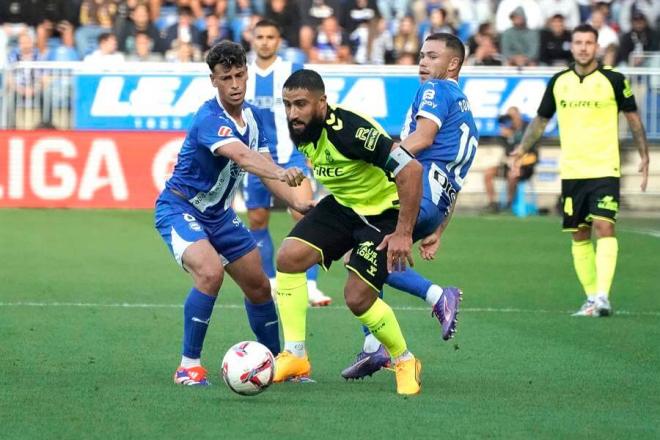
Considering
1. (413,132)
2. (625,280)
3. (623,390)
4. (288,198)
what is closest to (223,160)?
(288,198)

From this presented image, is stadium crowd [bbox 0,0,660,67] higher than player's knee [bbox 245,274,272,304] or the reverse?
higher

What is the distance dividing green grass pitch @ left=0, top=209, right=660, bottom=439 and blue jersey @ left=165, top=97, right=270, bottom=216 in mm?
1047

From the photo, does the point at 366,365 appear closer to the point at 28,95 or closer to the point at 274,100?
the point at 274,100

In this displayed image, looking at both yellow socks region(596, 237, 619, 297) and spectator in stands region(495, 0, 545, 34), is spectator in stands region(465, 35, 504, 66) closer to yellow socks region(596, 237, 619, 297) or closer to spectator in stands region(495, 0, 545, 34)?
spectator in stands region(495, 0, 545, 34)

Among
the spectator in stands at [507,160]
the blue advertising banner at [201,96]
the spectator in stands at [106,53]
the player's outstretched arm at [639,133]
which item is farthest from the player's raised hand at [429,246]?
the spectator in stands at [106,53]

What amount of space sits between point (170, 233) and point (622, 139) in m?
13.9

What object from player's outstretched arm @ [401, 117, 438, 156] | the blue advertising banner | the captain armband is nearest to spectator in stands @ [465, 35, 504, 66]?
the blue advertising banner

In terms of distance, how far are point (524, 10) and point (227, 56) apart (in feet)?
50.9

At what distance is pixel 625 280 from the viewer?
568 inches

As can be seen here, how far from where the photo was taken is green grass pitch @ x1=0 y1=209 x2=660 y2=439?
23.3 feet

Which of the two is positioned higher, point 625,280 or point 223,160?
point 223,160

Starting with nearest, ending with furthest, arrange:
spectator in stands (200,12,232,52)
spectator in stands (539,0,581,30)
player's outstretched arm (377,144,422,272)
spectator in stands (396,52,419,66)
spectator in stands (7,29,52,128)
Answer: player's outstretched arm (377,144,422,272), spectator in stands (7,29,52,128), spectator in stands (396,52,419,66), spectator in stands (200,12,232,52), spectator in stands (539,0,581,30)

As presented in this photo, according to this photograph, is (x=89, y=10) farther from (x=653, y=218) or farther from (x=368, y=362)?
(x=368, y=362)

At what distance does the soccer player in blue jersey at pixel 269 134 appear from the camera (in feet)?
40.9
